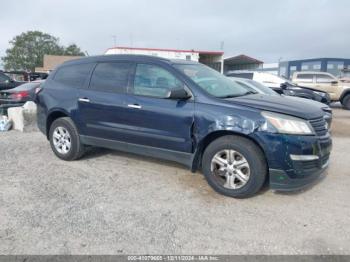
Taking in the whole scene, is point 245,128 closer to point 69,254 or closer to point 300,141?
point 300,141

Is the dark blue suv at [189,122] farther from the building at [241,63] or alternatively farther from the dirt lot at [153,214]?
the building at [241,63]

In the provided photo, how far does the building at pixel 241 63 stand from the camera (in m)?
38.9

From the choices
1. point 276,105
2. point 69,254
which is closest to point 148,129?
point 276,105

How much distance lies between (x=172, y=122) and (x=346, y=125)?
8061 mm

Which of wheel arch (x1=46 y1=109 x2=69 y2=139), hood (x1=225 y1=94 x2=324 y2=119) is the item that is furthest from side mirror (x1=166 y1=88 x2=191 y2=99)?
wheel arch (x1=46 y1=109 x2=69 y2=139)

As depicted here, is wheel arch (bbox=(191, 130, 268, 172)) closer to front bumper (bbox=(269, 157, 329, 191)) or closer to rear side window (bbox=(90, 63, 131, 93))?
front bumper (bbox=(269, 157, 329, 191))

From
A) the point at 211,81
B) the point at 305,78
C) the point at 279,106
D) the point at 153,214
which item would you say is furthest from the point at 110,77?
the point at 305,78

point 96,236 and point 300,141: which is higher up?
point 300,141

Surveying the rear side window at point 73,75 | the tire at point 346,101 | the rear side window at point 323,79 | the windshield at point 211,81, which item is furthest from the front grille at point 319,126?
the rear side window at point 323,79

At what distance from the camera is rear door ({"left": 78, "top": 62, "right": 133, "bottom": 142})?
487cm

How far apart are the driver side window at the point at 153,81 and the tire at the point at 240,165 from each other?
1032mm

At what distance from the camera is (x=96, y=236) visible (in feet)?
10.4

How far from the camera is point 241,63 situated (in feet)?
141

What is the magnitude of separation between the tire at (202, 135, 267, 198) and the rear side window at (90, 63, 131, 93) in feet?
5.82
